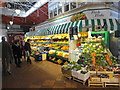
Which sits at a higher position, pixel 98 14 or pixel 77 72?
pixel 98 14

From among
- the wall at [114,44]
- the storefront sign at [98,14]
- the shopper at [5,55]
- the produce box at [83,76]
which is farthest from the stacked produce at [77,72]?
the wall at [114,44]

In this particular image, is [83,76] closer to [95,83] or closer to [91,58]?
[95,83]

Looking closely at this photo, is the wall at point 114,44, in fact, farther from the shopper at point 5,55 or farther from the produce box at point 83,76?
the shopper at point 5,55

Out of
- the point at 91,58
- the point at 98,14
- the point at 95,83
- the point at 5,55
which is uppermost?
Result: the point at 98,14

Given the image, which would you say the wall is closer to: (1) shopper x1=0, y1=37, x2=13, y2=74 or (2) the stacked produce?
(2) the stacked produce

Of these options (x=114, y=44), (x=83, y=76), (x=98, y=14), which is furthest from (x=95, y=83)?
(x=98, y=14)

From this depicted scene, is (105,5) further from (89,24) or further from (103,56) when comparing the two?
(103,56)

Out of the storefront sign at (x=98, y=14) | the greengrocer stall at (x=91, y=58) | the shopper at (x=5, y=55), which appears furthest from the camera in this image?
the storefront sign at (x=98, y=14)

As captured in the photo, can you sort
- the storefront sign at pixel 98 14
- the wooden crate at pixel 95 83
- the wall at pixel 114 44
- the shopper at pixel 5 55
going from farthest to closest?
1. the wall at pixel 114 44
2. the storefront sign at pixel 98 14
3. the shopper at pixel 5 55
4. the wooden crate at pixel 95 83

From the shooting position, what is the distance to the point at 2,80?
4125mm

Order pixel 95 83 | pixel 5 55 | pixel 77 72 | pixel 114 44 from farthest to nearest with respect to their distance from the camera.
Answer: pixel 114 44 → pixel 5 55 → pixel 77 72 → pixel 95 83

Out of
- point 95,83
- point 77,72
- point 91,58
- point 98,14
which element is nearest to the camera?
point 95,83

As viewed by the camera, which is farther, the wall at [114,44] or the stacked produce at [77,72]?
the wall at [114,44]

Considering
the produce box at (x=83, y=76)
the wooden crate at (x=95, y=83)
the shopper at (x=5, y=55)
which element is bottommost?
the wooden crate at (x=95, y=83)
